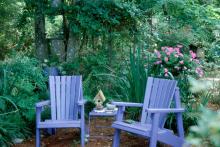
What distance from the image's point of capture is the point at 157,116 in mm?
3330

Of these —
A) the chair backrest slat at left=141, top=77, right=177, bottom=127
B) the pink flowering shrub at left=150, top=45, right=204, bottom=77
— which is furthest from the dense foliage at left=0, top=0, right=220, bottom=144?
the chair backrest slat at left=141, top=77, right=177, bottom=127

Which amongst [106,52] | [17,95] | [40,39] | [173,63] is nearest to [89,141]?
[17,95]

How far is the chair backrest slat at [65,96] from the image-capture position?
171 inches

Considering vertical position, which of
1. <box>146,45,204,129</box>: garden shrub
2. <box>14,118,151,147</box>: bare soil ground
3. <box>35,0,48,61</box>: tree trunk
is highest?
<box>35,0,48,61</box>: tree trunk

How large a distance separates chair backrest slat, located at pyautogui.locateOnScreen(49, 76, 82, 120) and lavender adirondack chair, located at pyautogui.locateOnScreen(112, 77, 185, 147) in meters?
0.77

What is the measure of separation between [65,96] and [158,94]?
3.85ft

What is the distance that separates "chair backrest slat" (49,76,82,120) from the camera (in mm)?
4344

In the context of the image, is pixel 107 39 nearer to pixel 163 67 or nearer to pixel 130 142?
pixel 163 67

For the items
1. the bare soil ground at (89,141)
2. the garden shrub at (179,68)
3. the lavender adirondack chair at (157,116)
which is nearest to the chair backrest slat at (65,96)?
the bare soil ground at (89,141)

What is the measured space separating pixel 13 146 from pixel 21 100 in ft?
1.99

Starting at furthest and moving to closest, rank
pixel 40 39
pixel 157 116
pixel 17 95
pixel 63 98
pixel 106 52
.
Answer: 1. pixel 40 39
2. pixel 106 52
3. pixel 17 95
4. pixel 63 98
5. pixel 157 116

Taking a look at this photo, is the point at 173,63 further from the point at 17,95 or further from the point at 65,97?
the point at 17,95

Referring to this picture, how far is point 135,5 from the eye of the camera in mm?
6039

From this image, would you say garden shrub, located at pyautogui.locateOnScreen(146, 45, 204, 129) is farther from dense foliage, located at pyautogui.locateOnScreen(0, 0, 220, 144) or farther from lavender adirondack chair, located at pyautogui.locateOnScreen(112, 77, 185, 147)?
lavender adirondack chair, located at pyautogui.locateOnScreen(112, 77, 185, 147)
